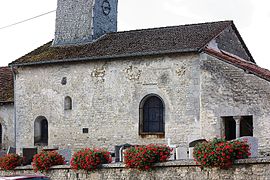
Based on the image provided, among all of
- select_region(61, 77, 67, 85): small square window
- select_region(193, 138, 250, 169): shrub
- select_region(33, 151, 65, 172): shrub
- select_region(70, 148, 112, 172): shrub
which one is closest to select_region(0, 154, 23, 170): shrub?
select_region(33, 151, 65, 172): shrub

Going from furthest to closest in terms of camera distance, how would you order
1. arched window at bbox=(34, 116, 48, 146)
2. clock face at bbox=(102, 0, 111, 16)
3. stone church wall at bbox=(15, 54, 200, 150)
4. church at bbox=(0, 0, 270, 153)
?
1. clock face at bbox=(102, 0, 111, 16)
2. arched window at bbox=(34, 116, 48, 146)
3. stone church wall at bbox=(15, 54, 200, 150)
4. church at bbox=(0, 0, 270, 153)

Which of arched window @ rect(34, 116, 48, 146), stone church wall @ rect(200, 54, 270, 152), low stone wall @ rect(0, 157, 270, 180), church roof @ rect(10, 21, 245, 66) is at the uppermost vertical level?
church roof @ rect(10, 21, 245, 66)

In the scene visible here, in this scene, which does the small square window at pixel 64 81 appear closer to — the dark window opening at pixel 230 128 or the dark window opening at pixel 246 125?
the dark window opening at pixel 230 128

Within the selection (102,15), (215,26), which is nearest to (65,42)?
(102,15)

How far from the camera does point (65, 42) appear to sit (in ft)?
96.7

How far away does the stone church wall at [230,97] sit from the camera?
21547 mm

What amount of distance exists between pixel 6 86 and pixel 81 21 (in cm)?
595

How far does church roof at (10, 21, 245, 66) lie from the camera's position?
24078 millimetres

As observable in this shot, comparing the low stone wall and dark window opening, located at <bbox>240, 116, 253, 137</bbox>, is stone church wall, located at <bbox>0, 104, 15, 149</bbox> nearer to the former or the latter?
the low stone wall

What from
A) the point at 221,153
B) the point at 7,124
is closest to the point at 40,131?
the point at 7,124

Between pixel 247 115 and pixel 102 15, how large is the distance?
11688 mm

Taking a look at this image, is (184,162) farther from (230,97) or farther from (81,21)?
(81,21)

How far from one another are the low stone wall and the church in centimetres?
588

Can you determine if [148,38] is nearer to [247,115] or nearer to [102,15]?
[102,15]
